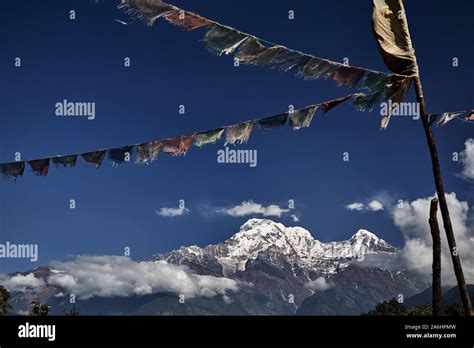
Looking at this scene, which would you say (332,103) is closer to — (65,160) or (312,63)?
(312,63)

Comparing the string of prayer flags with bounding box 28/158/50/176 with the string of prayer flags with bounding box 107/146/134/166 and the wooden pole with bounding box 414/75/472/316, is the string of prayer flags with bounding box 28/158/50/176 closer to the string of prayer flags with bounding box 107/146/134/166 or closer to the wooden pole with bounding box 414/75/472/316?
the string of prayer flags with bounding box 107/146/134/166

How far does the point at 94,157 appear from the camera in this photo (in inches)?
504

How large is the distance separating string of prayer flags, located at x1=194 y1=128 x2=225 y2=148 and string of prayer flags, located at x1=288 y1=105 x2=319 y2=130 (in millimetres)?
1258

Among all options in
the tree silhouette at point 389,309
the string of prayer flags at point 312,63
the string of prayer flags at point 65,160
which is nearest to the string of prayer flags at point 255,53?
the string of prayer flags at point 312,63

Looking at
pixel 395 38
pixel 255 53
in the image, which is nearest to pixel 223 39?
pixel 255 53

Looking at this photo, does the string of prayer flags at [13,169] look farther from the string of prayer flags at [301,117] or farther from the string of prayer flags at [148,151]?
the string of prayer flags at [301,117]

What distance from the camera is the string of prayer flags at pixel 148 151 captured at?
40.4ft

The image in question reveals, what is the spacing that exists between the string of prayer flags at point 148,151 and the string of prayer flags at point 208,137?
0.69 meters

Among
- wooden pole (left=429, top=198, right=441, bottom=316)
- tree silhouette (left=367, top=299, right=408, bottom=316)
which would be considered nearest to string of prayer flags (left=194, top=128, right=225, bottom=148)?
wooden pole (left=429, top=198, right=441, bottom=316)

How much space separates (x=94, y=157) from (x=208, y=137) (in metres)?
2.28

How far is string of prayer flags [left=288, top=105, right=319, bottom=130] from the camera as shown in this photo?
12.1 metres
